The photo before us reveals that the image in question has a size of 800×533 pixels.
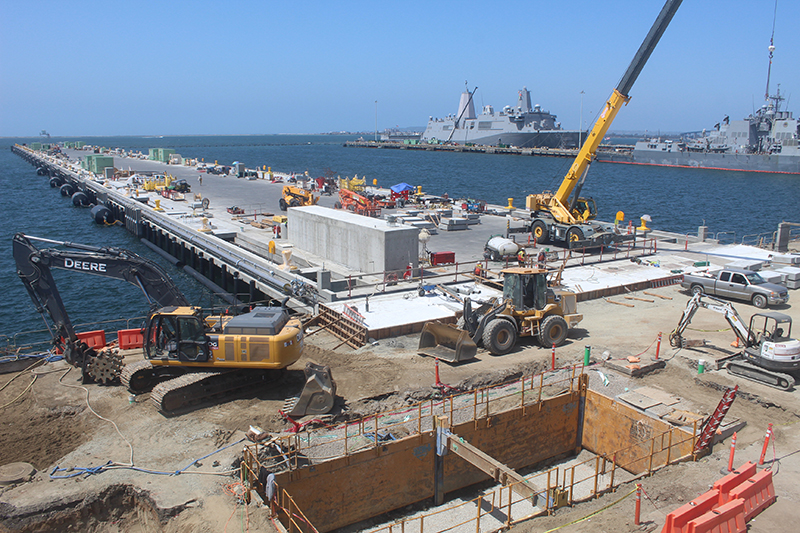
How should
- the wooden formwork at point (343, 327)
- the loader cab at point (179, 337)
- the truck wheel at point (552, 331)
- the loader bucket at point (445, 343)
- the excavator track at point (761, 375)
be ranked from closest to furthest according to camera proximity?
the loader cab at point (179, 337)
the excavator track at point (761, 375)
the loader bucket at point (445, 343)
the truck wheel at point (552, 331)
the wooden formwork at point (343, 327)

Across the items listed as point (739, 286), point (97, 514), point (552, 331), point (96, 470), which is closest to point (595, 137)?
point (739, 286)

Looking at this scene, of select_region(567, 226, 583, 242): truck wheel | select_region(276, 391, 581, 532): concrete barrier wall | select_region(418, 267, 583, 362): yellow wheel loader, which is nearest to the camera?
select_region(276, 391, 581, 532): concrete barrier wall

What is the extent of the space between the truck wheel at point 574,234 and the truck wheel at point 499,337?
48.1ft

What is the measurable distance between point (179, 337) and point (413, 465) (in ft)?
21.2

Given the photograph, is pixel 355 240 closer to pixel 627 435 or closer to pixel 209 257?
pixel 209 257

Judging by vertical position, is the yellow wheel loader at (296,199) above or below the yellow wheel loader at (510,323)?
above

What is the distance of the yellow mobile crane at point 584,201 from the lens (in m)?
29.7

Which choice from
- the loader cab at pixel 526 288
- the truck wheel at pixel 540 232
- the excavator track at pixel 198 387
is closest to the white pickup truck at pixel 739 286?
the loader cab at pixel 526 288

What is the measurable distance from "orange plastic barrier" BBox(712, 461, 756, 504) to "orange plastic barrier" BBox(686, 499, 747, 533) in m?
0.26

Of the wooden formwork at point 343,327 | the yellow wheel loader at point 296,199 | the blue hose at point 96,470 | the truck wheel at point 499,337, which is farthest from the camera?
the yellow wheel loader at point 296,199

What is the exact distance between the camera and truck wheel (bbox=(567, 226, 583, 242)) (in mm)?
31141

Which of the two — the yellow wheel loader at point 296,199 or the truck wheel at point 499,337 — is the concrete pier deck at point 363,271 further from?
the truck wheel at point 499,337

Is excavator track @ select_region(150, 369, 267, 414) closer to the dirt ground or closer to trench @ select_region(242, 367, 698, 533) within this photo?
the dirt ground

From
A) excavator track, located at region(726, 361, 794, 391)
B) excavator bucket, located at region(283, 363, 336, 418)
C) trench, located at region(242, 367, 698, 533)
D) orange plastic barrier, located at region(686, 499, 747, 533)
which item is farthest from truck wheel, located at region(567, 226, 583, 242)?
orange plastic barrier, located at region(686, 499, 747, 533)
